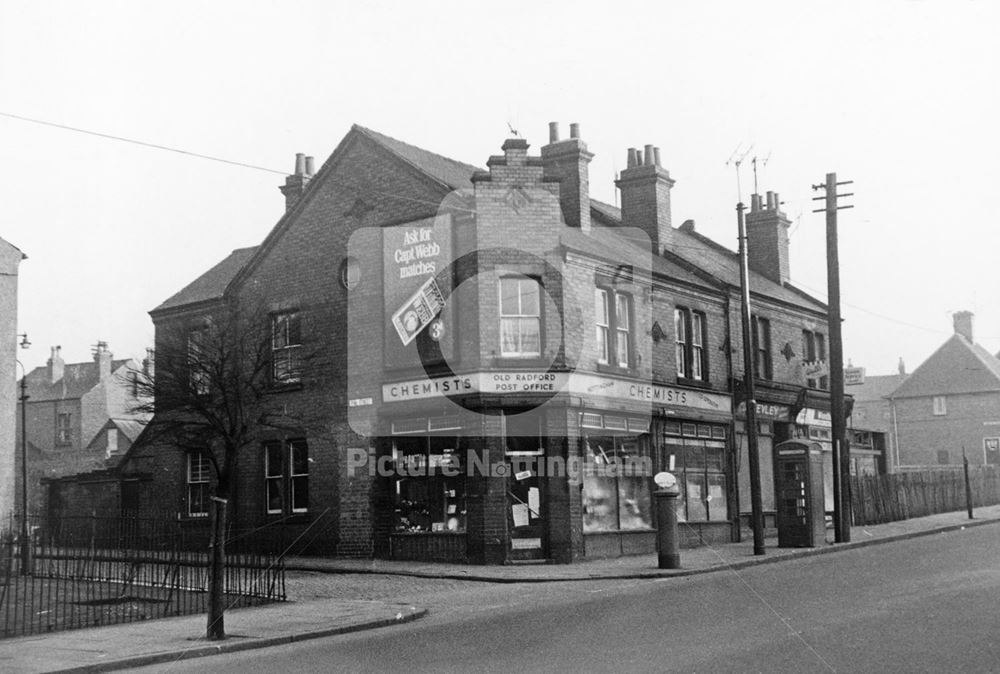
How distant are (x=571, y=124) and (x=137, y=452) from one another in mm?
15006

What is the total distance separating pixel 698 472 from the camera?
1061 inches

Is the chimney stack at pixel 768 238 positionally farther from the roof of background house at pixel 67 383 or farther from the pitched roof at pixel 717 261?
the roof of background house at pixel 67 383

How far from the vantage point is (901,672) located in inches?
328

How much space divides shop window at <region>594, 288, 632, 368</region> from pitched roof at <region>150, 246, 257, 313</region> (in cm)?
1067

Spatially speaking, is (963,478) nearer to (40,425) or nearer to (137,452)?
(137,452)

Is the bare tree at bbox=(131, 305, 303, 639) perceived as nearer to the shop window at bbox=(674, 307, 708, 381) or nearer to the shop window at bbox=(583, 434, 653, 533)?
the shop window at bbox=(583, 434, 653, 533)

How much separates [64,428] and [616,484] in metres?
52.5

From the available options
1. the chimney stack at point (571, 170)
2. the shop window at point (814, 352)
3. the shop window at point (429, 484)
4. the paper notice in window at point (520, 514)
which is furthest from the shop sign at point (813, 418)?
the shop window at point (429, 484)

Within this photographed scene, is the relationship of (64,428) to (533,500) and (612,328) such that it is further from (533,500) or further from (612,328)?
(533,500)

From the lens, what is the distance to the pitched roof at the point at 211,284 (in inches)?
1170

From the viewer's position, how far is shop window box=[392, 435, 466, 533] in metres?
22.6

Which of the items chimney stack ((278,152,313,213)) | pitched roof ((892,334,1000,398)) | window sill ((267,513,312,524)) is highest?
chimney stack ((278,152,313,213))

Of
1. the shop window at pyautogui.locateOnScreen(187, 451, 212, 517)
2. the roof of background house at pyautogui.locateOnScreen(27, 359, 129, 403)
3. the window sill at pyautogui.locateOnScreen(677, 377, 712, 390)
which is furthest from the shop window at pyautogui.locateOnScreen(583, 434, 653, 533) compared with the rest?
the roof of background house at pyautogui.locateOnScreen(27, 359, 129, 403)

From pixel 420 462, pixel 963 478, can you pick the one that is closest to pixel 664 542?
pixel 420 462
